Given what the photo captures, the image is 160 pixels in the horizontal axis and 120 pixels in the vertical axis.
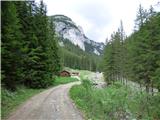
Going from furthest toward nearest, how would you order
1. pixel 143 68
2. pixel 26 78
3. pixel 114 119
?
pixel 26 78, pixel 143 68, pixel 114 119

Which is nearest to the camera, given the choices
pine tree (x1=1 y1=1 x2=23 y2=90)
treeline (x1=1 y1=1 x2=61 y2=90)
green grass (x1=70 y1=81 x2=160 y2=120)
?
green grass (x1=70 y1=81 x2=160 y2=120)

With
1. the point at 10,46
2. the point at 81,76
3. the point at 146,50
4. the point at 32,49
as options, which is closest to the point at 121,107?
the point at 10,46

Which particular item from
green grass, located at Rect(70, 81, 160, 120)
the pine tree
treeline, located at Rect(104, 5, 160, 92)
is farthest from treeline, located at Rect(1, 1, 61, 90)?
treeline, located at Rect(104, 5, 160, 92)

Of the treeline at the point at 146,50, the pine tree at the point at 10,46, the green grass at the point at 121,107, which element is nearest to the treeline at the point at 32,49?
the pine tree at the point at 10,46

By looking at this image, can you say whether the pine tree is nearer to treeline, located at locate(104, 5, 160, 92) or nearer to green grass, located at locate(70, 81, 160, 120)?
green grass, located at locate(70, 81, 160, 120)

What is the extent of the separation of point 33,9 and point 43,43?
4.99 metres

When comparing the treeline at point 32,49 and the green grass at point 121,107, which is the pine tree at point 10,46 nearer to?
the treeline at point 32,49

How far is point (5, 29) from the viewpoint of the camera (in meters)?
25.7

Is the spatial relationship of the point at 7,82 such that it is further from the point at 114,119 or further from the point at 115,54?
the point at 115,54

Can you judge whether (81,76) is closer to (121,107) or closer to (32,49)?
(32,49)

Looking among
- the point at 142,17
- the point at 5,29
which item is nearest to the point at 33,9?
the point at 142,17

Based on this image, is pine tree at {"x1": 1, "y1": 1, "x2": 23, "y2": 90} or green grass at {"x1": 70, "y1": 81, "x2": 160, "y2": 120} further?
pine tree at {"x1": 1, "y1": 1, "x2": 23, "y2": 90}

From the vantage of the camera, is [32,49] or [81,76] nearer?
[32,49]

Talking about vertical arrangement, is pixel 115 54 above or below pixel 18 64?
above
